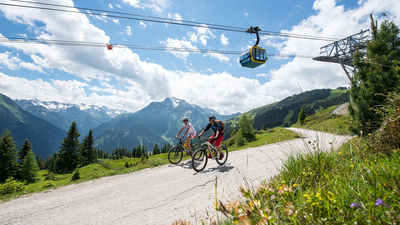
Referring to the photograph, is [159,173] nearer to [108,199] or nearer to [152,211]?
[108,199]

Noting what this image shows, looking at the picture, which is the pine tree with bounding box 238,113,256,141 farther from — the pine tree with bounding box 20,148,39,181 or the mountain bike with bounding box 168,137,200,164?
the pine tree with bounding box 20,148,39,181

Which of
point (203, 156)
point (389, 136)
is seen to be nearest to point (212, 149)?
point (203, 156)

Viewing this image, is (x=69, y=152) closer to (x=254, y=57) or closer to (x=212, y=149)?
(x=212, y=149)

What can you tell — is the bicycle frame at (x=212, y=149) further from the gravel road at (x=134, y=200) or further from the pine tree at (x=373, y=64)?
the pine tree at (x=373, y=64)

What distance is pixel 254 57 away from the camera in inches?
653

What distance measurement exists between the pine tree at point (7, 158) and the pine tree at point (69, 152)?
19.1 m

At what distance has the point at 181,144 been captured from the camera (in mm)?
11750

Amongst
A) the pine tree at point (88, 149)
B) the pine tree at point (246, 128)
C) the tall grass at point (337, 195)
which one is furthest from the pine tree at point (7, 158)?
the tall grass at point (337, 195)

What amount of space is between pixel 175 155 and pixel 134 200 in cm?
584

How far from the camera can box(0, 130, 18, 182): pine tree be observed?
4412 centimetres

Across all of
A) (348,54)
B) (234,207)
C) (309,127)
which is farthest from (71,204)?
(348,54)

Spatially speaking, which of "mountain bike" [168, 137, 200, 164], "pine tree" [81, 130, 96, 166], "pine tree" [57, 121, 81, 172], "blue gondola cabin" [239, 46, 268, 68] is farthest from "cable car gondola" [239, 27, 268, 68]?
"pine tree" [81, 130, 96, 166]

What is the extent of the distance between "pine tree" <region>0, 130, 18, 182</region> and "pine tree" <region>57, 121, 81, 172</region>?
62.7 ft

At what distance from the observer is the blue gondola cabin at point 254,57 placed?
1648 cm
